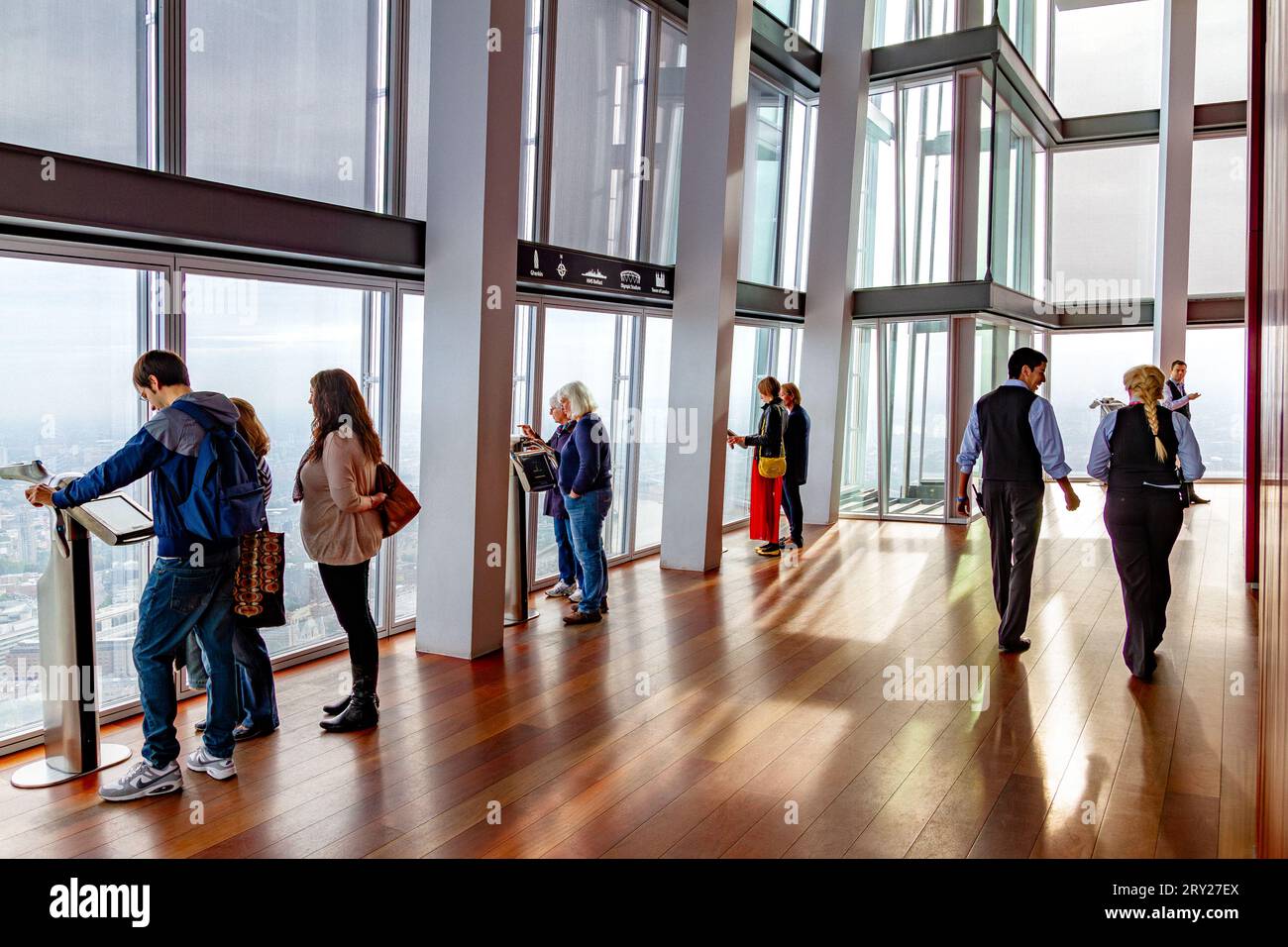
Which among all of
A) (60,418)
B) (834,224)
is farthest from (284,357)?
(834,224)

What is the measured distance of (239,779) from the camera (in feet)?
14.5

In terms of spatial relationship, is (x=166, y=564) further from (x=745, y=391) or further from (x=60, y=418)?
(x=745, y=391)

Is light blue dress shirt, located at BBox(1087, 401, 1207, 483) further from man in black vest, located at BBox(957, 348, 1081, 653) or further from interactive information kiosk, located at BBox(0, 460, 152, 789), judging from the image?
interactive information kiosk, located at BBox(0, 460, 152, 789)

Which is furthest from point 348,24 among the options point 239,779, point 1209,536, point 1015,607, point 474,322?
point 1209,536

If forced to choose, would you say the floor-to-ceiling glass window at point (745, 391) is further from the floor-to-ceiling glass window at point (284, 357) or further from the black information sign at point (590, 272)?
the floor-to-ceiling glass window at point (284, 357)

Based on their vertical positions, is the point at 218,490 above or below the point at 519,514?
above

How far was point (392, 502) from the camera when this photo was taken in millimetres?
5117

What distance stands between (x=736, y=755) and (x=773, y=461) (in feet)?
17.8

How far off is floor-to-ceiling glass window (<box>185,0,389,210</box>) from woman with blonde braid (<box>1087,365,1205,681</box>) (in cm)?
488

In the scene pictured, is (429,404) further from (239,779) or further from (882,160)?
(882,160)

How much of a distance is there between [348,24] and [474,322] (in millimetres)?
2046

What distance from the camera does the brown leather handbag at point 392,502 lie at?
5098mm

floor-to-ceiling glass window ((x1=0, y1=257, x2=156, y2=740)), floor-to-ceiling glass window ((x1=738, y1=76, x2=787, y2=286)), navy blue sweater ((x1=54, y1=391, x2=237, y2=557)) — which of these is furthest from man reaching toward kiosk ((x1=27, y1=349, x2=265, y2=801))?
floor-to-ceiling glass window ((x1=738, y1=76, x2=787, y2=286))

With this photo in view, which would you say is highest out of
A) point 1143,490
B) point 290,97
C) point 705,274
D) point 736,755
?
point 290,97
